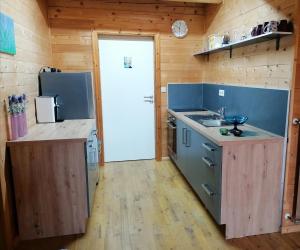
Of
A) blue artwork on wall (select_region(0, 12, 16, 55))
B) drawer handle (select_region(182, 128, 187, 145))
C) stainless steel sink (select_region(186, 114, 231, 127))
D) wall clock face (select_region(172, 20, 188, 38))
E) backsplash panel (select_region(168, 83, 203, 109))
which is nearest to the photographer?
blue artwork on wall (select_region(0, 12, 16, 55))

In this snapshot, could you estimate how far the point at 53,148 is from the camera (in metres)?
2.20

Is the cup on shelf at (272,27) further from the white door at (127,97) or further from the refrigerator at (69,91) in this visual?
the white door at (127,97)

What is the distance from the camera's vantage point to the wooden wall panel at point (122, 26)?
371 cm

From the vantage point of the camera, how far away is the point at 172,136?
3902 millimetres

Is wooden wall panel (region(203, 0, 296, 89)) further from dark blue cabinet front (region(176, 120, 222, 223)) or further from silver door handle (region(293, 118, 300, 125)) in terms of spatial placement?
dark blue cabinet front (region(176, 120, 222, 223))

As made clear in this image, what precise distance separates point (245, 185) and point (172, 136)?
1789 millimetres

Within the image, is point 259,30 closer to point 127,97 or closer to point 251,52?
point 251,52

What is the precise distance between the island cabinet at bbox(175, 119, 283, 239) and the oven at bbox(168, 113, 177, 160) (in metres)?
1.40

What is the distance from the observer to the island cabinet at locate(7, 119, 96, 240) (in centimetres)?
218

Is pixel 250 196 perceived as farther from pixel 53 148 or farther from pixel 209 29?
pixel 209 29

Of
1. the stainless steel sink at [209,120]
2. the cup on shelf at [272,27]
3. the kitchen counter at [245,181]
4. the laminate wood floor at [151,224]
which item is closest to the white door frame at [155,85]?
A: the laminate wood floor at [151,224]

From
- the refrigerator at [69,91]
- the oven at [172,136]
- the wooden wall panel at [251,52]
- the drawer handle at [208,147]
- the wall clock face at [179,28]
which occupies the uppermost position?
the wall clock face at [179,28]

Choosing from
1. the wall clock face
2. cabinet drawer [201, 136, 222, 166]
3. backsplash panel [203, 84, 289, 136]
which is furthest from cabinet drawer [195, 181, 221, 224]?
the wall clock face

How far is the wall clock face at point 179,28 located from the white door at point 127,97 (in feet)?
1.32
